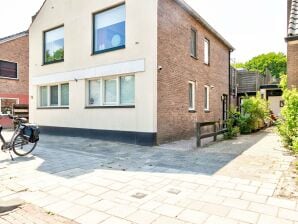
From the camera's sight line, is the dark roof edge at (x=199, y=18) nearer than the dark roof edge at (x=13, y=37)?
Yes

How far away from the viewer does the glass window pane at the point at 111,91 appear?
11211mm

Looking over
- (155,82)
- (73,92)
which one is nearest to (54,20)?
(73,92)

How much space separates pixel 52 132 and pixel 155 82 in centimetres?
710

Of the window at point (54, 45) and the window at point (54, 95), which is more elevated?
the window at point (54, 45)

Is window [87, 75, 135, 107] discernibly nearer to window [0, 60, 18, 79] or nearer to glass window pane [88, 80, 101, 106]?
glass window pane [88, 80, 101, 106]

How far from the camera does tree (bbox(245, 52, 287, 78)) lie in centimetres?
6322

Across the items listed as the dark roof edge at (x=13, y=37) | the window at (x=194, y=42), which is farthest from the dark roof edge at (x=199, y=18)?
the dark roof edge at (x=13, y=37)

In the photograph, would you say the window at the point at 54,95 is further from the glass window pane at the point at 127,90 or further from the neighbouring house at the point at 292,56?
the neighbouring house at the point at 292,56

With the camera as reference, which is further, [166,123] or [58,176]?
[166,123]

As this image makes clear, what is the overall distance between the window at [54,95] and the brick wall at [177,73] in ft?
18.4

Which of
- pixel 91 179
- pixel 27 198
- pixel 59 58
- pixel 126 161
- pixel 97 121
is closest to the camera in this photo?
pixel 27 198

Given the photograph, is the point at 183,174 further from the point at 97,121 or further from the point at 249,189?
the point at 97,121

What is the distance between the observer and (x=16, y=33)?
2064cm

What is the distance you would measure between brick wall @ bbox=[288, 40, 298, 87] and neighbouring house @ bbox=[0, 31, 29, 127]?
62.2 ft
